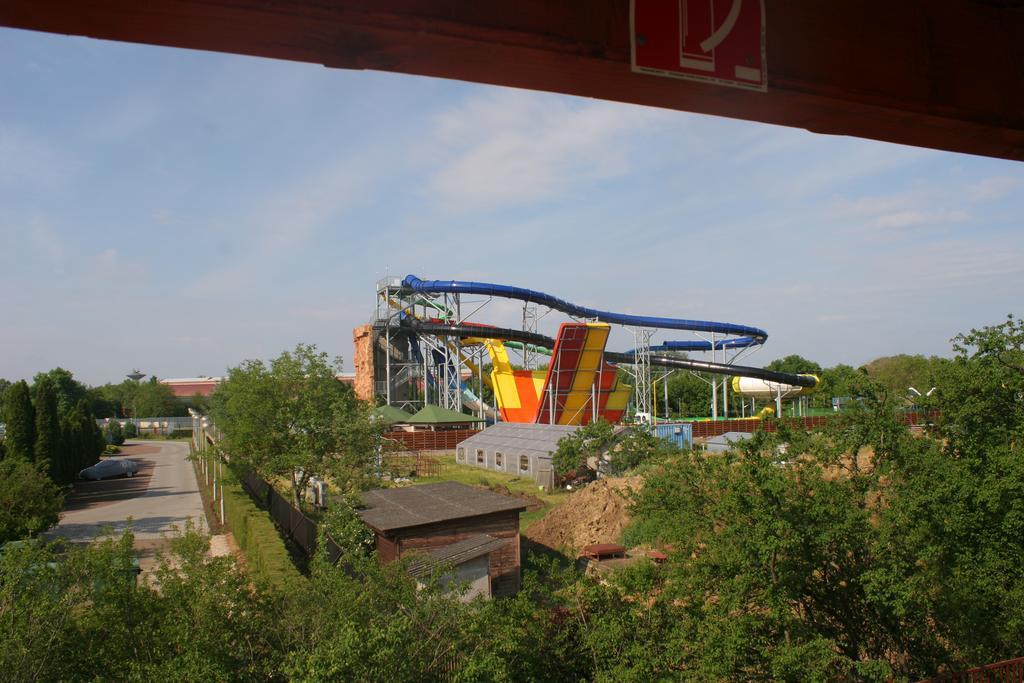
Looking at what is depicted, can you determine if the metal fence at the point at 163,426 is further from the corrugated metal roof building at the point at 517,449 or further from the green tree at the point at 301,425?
the green tree at the point at 301,425

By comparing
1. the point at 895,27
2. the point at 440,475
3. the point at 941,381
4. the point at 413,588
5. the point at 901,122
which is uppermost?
the point at 895,27

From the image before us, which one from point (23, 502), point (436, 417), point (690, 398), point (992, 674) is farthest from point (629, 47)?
point (690, 398)

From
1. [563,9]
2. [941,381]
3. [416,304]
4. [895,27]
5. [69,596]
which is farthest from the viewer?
[416,304]

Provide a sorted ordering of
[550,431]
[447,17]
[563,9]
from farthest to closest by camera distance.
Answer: [550,431], [563,9], [447,17]

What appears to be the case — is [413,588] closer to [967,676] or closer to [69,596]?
[69,596]

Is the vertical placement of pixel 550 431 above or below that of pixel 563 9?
below

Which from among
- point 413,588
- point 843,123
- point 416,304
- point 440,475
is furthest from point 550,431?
point 843,123

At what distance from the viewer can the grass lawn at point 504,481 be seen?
2459cm

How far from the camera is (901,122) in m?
3.02

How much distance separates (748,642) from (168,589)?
5965mm

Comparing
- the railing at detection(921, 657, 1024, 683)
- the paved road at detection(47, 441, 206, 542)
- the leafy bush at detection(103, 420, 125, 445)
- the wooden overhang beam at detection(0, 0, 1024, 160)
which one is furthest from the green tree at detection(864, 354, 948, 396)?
the leafy bush at detection(103, 420, 125, 445)

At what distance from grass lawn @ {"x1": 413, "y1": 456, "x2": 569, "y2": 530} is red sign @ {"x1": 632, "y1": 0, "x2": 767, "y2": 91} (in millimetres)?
20649

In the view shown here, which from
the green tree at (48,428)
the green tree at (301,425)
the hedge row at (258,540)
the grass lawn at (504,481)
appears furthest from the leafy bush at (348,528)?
the green tree at (48,428)

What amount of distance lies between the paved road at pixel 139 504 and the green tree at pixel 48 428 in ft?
5.92
